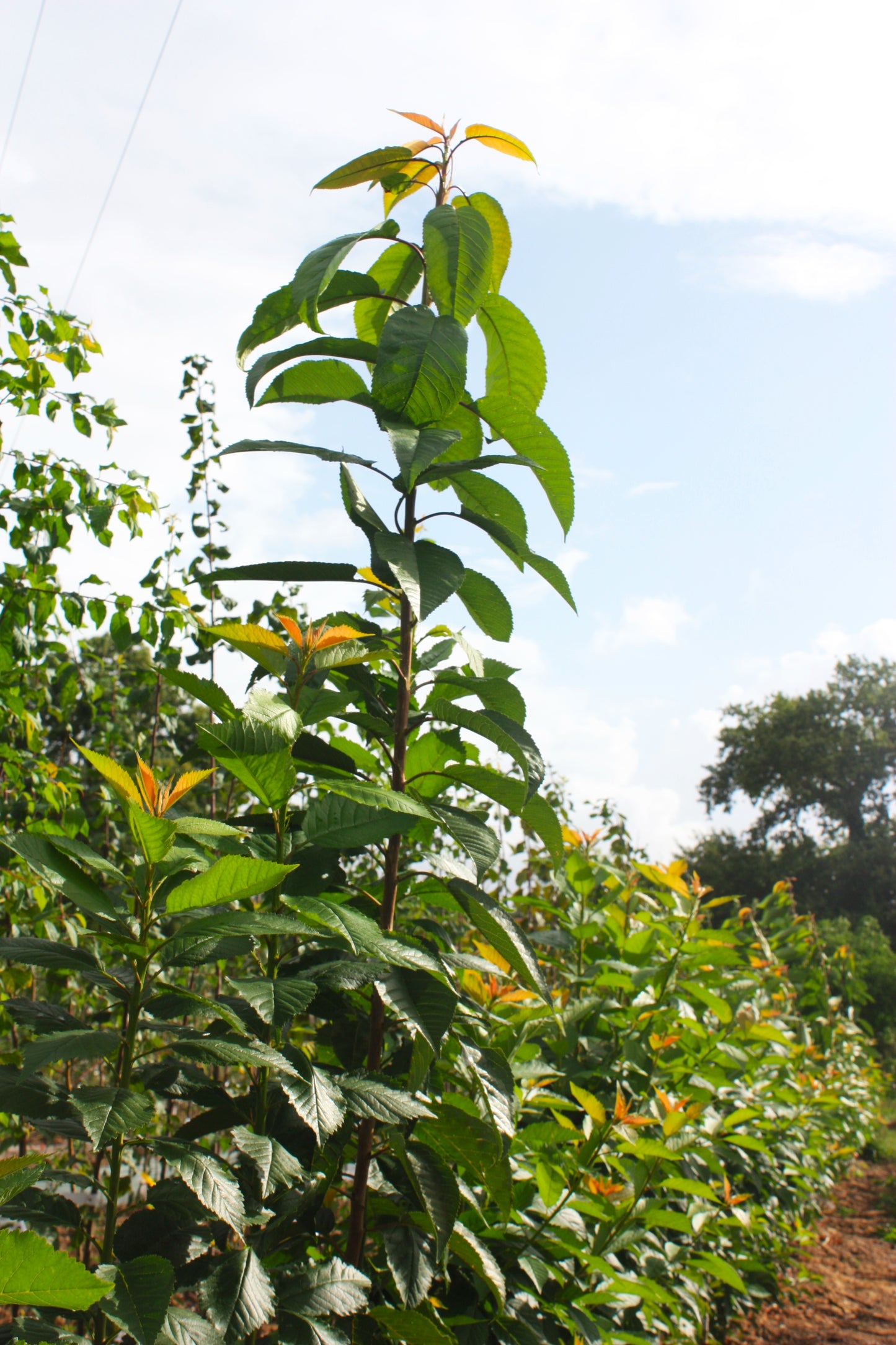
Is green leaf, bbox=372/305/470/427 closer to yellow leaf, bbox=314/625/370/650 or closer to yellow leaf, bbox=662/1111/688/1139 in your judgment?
yellow leaf, bbox=314/625/370/650

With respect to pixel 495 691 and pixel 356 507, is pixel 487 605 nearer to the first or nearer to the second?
pixel 495 691

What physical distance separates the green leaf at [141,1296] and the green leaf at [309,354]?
113 cm

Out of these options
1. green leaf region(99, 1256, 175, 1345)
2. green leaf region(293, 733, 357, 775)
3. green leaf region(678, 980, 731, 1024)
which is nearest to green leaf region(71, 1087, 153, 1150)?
green leaf region(99, 1256, 175, 1345)

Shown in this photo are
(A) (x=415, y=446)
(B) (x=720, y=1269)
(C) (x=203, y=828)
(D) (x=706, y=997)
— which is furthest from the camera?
(D) (x=706, y=997)

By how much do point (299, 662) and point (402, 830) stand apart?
289 mm

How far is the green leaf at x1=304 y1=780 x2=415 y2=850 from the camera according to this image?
3.91ft

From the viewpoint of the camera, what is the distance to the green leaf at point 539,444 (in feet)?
5.05

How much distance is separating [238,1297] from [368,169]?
1728mm

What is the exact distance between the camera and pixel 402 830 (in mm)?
1213

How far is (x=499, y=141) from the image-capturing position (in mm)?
1721

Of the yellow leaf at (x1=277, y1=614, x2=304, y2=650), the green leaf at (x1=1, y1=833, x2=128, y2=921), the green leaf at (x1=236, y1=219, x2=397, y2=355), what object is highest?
the green leaf at (x1=236, y1=219, x2=397, y2=355)

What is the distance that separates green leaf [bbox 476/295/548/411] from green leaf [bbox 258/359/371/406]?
0.92 feet

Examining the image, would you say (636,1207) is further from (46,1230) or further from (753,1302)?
(753,1302)

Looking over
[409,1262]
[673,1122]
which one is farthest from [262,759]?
[673,1122]
